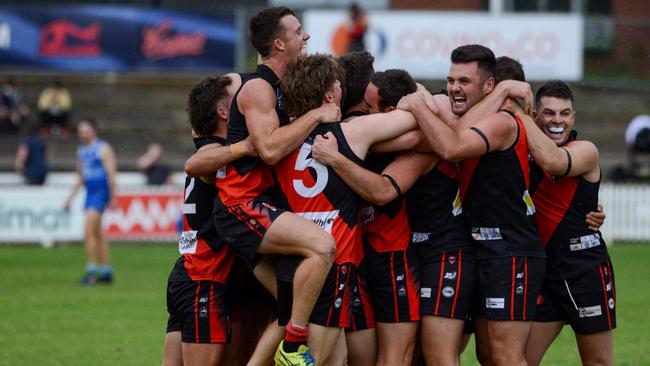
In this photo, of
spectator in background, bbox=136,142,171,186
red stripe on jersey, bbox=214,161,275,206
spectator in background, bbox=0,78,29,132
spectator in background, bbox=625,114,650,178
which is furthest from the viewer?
spectator in background, bbox=0,78,29,132

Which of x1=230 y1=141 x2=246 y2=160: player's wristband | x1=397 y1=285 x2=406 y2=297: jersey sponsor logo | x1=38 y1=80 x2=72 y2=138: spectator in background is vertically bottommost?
x1=38 y1=80 x2=72 y2=138: spectator in background

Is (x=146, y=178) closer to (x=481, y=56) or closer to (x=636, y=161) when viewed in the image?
(x=636, y=161)

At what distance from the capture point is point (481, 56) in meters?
7.70

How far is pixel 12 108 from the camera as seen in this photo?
1155 inches

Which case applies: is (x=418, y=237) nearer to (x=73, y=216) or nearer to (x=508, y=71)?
(x=508, y=71)

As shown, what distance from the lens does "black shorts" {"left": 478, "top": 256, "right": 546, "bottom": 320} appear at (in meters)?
7.68

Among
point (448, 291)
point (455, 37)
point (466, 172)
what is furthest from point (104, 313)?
point (455, 37)

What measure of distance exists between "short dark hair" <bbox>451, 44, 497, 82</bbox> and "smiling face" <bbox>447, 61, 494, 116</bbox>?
24 millimetres

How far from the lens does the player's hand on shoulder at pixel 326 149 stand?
7414 mm

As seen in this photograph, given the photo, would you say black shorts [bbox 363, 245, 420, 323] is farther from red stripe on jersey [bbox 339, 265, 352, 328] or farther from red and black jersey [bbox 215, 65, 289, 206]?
red and black jersey [bbox 215, 65, 289, 206]

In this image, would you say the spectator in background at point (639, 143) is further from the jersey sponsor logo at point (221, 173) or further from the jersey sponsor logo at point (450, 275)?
the jersey sponsor logo at point (221, 173)

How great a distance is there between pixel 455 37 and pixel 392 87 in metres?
22.4

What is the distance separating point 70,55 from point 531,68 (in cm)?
1232

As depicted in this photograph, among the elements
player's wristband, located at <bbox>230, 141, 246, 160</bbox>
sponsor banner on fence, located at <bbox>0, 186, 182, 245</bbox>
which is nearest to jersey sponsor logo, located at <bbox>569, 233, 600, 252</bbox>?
player's wristband, located at <bbox>230, 141, 246, 160</bbox>
